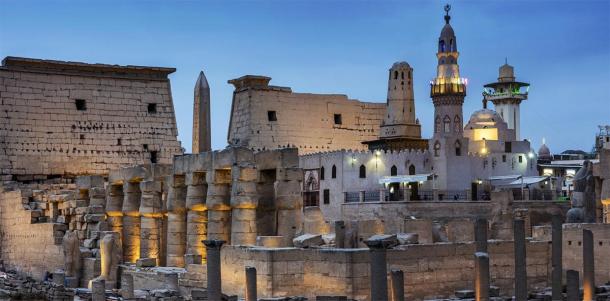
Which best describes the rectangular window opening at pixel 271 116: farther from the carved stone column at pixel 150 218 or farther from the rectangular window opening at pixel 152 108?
the carved stone column at pixel 150 218

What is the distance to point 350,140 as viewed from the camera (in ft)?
136

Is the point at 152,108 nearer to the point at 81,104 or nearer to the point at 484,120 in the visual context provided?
the point at 81,104

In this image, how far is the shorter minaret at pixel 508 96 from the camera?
66.6m

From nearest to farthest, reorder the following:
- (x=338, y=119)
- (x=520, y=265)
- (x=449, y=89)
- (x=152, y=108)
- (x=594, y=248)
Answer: (x=520, y=265) → (x=594, y=248) → (x=152, y=108) → (x=338, y=119) → (x=449, y=89)

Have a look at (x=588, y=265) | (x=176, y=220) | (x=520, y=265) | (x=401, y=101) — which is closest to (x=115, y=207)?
(x=176, y=220)

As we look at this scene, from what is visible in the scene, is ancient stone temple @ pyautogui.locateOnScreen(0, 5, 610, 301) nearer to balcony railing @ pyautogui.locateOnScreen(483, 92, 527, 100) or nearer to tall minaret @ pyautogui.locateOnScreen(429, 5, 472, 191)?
tall minaret @ pyautogui.locateOnScreen(429, 5, 472, 191)

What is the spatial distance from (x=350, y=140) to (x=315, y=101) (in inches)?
99.5

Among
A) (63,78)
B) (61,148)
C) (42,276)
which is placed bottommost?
(42,276)

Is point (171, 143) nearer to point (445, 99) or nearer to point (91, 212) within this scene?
point (91, 212)

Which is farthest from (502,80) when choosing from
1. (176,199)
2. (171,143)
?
(176,199)

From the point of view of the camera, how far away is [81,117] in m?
35.4

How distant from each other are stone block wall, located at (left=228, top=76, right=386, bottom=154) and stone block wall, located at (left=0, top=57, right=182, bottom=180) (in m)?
3.79

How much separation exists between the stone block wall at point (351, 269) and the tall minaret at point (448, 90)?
21.0 m

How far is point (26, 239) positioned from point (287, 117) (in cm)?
1206
